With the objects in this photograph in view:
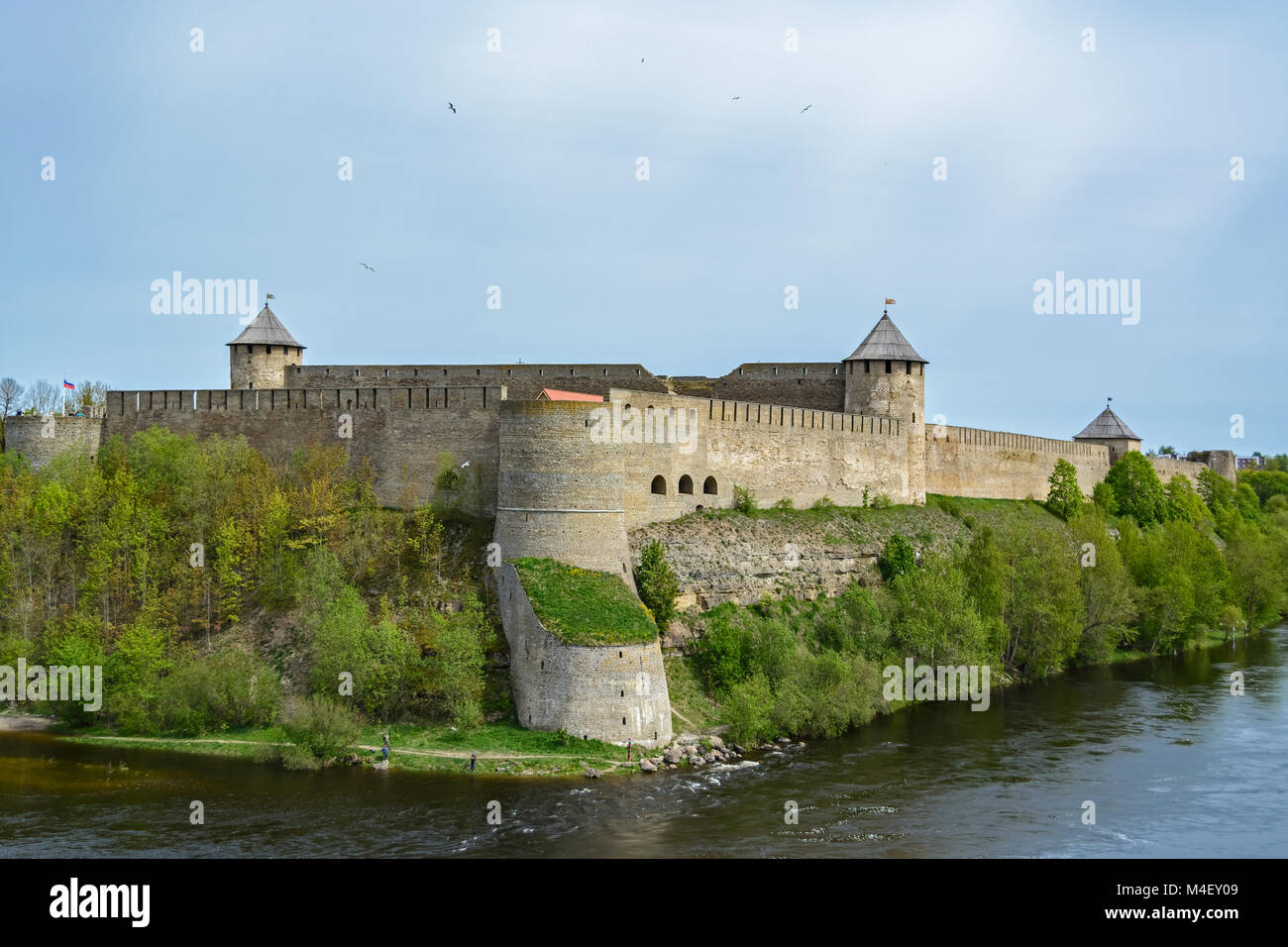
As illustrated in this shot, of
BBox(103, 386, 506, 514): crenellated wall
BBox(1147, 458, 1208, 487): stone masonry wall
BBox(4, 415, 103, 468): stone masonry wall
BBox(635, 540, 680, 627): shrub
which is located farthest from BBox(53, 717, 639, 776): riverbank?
BBox(1147, 458, 1208, 487): stone masonry wall

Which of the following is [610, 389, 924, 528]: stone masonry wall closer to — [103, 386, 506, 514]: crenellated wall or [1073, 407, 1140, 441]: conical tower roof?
[103, 386, 506, 514]: crenellated wall

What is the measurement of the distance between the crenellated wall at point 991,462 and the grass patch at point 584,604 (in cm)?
1743

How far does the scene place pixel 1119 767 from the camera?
2141 centimetres

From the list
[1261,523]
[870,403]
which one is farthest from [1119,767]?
[1261,523]

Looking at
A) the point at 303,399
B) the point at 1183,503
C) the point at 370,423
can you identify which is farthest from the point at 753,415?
the point at 1183,503

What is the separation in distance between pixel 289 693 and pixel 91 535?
7.32 metres

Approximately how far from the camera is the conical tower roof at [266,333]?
109 ft

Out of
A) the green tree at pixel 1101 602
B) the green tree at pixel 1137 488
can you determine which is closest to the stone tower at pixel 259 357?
the green tree at pixel 1101 602

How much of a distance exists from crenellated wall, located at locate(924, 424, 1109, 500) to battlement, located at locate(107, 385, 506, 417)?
16523 mm

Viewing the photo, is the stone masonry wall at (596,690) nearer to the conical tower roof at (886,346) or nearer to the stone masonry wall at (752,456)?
the stone masonry wall at (752,456)

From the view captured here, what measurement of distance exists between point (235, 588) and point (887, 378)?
1973 centimetres

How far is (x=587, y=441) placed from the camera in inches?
971

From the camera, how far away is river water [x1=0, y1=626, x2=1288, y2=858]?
17062 mm
